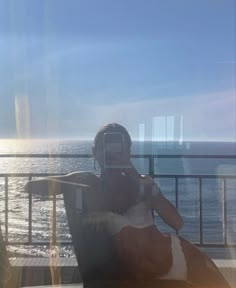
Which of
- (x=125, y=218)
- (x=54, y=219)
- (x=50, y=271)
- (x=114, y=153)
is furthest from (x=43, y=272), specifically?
(x=114, y=153)

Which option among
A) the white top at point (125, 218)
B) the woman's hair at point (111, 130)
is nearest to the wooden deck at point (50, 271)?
the white top at point (125, 218)

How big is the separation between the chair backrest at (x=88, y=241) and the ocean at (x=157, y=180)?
0.04 metres

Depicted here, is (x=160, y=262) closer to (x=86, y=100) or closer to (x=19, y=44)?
(x=86, y=100)

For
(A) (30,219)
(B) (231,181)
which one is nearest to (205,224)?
(B) (231,181)

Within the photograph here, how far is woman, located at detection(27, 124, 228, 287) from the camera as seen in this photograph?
236 centimetres

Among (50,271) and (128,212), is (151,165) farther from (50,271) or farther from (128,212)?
(50,271)

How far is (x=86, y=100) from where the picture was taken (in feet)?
7.48

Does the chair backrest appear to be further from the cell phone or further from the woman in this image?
the cell phone

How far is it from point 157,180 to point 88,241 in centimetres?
38

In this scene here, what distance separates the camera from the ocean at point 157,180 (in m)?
2.34

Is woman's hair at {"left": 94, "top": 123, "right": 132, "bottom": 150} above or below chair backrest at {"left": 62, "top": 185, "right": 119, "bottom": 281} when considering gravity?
above

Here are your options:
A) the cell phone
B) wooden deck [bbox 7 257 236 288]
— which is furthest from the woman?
wooden deck [bbox 7 257 236 288]

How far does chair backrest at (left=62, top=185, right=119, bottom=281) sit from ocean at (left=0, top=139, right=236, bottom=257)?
0.14 ft

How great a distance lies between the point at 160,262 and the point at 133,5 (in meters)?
1.03
